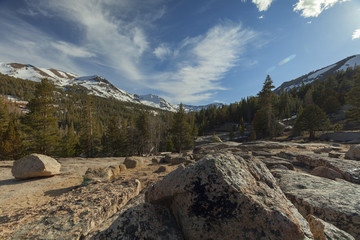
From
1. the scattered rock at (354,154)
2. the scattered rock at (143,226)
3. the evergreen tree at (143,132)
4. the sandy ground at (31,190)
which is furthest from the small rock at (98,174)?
the evergreen tree at (143,132)

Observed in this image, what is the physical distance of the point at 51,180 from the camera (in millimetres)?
9922

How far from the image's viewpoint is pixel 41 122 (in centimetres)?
2114

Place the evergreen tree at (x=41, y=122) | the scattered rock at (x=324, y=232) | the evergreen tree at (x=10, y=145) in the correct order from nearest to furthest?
1. the scattered rock at (x=324, y=232)
2. the evergreen tree at (x=41, y=122)
3. the evergreen tree at (x=10, y=145)

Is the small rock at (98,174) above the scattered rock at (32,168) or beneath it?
beneath

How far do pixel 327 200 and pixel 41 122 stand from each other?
99.7ft

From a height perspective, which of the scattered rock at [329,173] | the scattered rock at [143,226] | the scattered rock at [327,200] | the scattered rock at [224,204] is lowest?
the scattered rock at [329,173]

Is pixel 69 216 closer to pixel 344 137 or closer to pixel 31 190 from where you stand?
pixel 31 190

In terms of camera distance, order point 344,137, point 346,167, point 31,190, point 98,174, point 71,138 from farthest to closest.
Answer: point 71,138 → point 344,137 → point 98,174 → point 31,190 → point 346,167

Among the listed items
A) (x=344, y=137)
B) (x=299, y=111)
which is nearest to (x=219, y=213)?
(x=344, y=137)

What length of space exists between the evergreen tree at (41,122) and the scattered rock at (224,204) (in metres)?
26.6

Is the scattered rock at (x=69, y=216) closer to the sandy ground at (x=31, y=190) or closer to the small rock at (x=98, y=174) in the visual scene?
the sandy ground at (x=31, y=190)

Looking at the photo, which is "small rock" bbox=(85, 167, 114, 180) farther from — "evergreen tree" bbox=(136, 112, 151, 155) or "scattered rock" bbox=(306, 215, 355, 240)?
"evergreen tree" bbox=(136, 112, 151, 155)

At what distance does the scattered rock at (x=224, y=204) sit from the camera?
6.63 feet

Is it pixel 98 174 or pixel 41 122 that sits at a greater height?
pixel 41 122
